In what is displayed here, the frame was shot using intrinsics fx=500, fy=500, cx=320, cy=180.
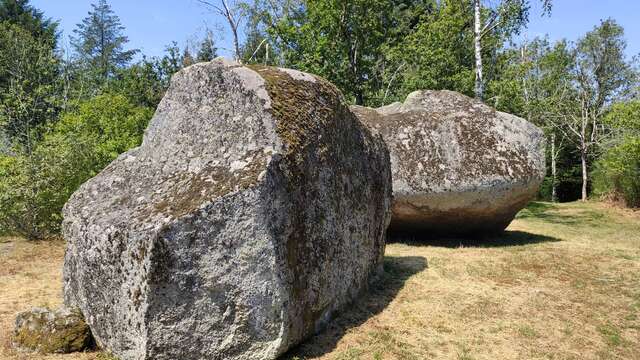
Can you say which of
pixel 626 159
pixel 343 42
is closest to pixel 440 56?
pixel 343 42

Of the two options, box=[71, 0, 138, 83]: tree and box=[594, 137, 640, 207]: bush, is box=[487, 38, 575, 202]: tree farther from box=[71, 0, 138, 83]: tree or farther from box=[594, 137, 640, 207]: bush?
box=[71, 0, 138, 83]: tree

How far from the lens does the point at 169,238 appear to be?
16.1ft

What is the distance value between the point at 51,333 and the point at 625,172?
22913mm

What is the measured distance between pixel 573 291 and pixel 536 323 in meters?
1.90

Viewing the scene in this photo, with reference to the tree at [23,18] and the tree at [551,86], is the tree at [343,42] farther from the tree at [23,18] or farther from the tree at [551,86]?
the tree at [23,18]

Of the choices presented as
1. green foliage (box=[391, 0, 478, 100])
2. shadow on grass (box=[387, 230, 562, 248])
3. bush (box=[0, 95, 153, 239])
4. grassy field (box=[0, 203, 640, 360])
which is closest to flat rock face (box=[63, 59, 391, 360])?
grassy field (box=[0, 203, 640, 360])

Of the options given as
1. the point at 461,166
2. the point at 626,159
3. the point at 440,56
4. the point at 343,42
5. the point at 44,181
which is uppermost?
the point at 343,42

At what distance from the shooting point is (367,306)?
289 inches

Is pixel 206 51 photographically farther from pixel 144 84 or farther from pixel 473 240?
pixel 473 240

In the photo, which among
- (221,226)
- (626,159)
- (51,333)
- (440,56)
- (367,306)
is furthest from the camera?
(440,56)

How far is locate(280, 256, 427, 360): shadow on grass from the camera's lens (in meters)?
5.90

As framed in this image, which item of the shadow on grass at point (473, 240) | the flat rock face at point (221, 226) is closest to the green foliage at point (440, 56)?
the shadow on grass at point (473, 240)

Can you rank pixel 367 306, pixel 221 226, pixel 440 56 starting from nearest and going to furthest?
pixel 221 226, pixel 367 306, pixel 440 56

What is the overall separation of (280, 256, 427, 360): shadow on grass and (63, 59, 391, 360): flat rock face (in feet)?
0.60
